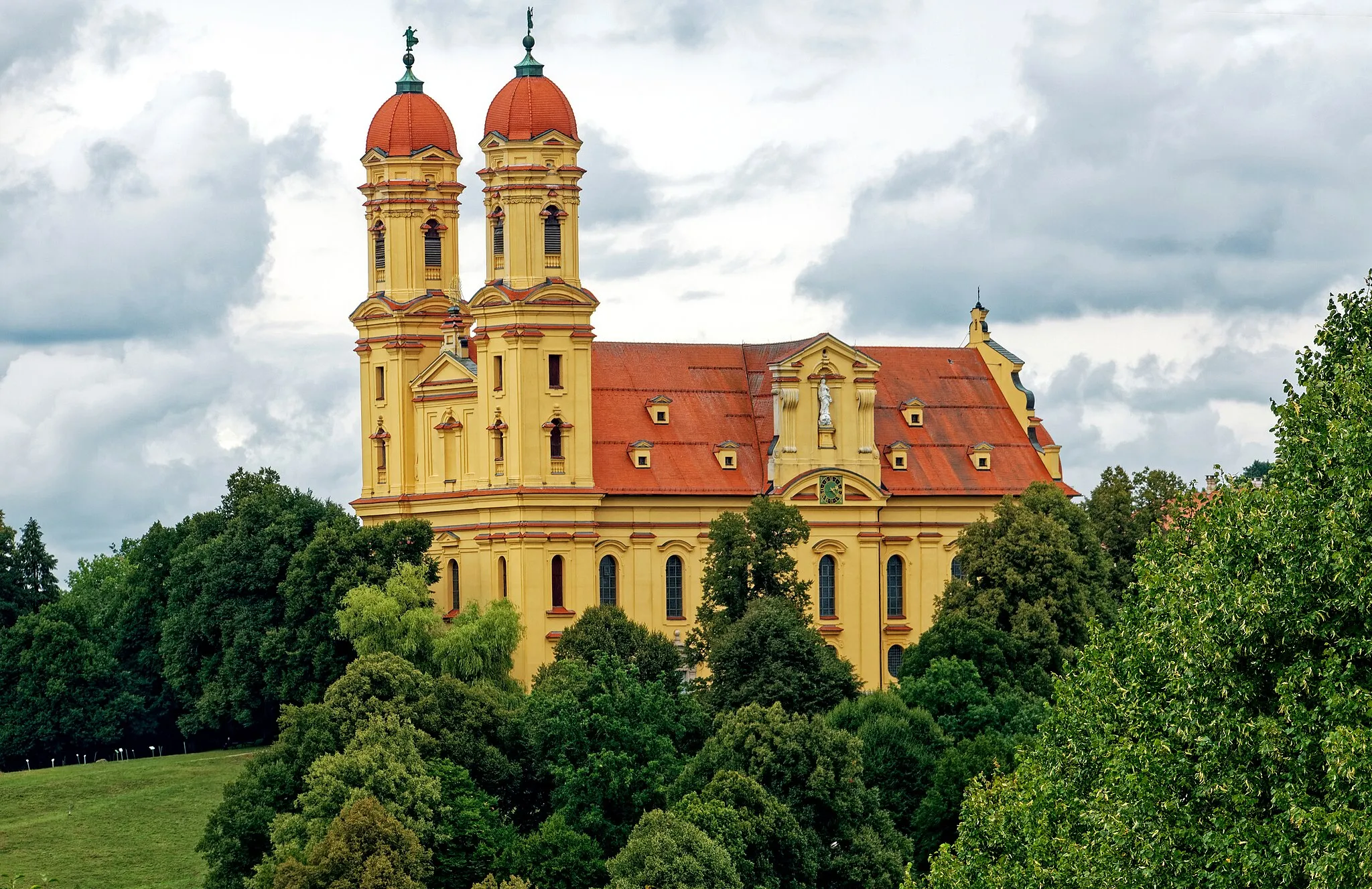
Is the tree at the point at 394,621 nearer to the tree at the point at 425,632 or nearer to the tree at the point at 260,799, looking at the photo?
the tree at the point at 425,632

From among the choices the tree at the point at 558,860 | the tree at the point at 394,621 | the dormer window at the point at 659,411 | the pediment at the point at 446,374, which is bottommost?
the tree at the point at 558,860

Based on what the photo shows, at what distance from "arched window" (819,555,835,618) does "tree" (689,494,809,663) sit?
8.05 metres

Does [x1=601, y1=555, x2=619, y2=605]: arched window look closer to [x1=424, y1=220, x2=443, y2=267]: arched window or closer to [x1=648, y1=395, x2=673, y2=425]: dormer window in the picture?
[x1=648, y1=395, x2=673, y2=425]: dormer window

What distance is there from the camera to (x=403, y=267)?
94.1m

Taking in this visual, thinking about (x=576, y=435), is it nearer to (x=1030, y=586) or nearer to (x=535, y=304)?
(x=535, y=304)

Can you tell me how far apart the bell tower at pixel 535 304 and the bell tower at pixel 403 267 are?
4.73m

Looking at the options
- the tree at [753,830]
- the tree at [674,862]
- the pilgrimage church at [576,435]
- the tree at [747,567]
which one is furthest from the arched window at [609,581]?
the tree at [674,862]

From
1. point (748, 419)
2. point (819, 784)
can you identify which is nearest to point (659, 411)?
point (748, 419)

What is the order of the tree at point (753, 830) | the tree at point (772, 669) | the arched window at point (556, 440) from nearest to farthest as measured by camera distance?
the tree at point (753, 830) < the tree at point (772, 669) < the arched window at point (556, 440)

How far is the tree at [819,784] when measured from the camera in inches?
2516

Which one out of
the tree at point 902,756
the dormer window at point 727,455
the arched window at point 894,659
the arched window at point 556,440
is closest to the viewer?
the tree at point 902,756

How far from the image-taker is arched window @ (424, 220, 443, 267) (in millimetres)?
94500

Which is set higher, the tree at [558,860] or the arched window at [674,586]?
the arched window at [674,586]

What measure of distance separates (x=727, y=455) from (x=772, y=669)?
16103 millimetres
